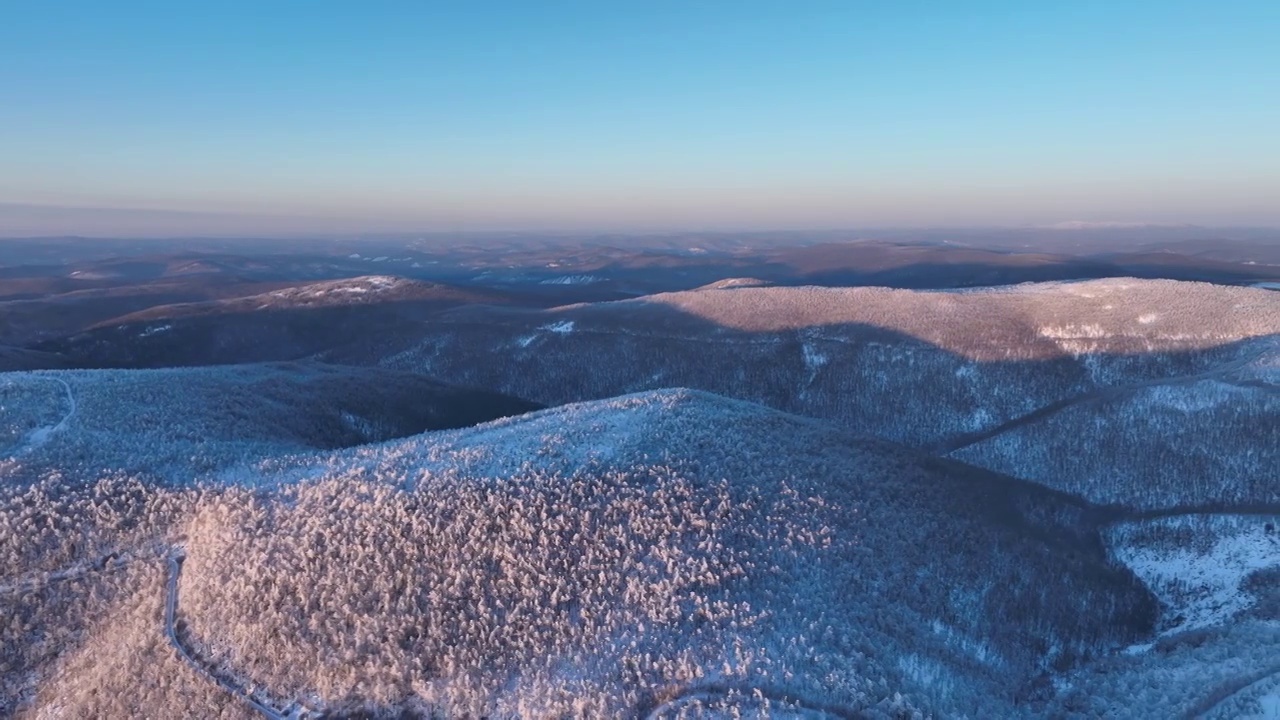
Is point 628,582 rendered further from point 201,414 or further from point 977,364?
point 977,364

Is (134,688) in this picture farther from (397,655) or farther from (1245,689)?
(1245,689)

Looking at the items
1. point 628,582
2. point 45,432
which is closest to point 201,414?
point 45,432

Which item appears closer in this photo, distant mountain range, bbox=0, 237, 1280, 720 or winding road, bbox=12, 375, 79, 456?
distant mountain range, bbox=0, 237, 1280, 720

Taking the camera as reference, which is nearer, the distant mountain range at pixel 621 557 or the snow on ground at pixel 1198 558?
the distant mountain range at pixel 621 557

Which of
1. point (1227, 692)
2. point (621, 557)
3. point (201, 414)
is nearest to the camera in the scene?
point (1227, 692)

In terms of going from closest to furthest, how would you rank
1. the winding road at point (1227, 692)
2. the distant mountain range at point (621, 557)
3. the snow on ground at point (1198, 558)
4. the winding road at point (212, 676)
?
the winding road at point (212, 676), the winding road at point (1227, 692), the distant mountain range at point (621, 557), the snow on ground at point (1198, 558)

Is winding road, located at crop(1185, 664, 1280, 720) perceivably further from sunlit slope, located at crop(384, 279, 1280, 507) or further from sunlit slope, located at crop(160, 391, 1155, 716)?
sunlit slope, located at crop(384, 279, 1280, 507)

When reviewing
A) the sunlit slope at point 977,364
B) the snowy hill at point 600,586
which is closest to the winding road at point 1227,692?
the snowy hill at point 600,586

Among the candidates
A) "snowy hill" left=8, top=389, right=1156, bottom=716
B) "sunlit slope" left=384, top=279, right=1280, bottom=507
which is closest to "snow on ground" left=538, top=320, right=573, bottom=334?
"sunlit slope" left=384, top=279, right=1280, bottom=507

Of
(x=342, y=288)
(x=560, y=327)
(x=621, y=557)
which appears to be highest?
(x=342, y=288)

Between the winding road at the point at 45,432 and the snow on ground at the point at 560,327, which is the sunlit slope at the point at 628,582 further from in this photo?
the snow on ground at the point at 560,327
